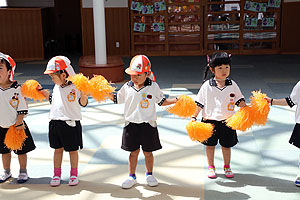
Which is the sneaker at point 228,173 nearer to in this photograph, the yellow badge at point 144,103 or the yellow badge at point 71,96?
the yellow badge at point 144,103

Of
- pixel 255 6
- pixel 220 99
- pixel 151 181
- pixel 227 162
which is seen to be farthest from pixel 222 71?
pixel 255 6

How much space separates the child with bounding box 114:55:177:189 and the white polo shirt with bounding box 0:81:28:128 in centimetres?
89

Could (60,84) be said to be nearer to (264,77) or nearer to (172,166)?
(172,166)

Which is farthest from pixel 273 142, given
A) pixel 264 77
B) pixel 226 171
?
pixel 264 77

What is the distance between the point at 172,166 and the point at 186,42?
8.83 m

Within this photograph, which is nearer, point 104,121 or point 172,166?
point 172,166

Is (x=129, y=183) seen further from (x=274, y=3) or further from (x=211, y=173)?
(x=274, y=3)

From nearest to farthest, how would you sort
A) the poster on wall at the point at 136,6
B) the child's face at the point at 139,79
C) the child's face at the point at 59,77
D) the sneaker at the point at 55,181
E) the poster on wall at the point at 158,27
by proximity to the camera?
1. the child's face at the point at 139,79
2. the child's face at the point at 59,77
3. the sneaker at the point at 55,181
4. the poster on wall at the point at 136,6
5. the poster on wall at the point at 158,27

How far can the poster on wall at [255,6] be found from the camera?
40.7ft

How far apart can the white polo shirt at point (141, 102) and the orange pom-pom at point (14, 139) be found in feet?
3.20

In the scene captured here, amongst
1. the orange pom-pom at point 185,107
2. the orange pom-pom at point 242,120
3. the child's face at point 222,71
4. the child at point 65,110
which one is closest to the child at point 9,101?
the child at point 65,110

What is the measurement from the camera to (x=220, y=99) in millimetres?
3912

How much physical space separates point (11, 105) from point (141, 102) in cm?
121

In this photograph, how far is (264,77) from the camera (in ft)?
29.9
